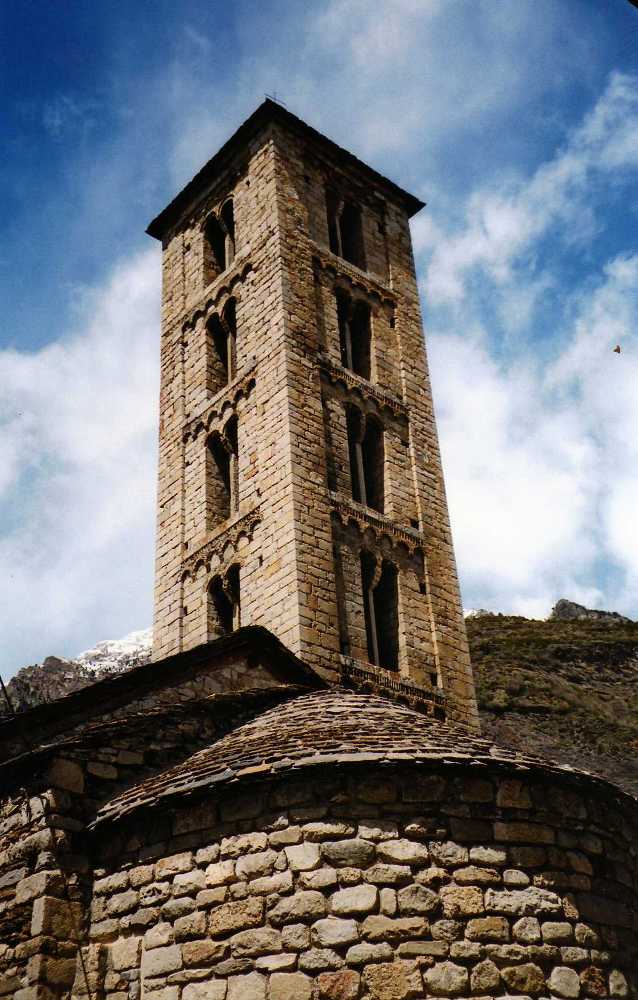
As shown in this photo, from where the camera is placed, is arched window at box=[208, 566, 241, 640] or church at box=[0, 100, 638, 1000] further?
arched window at box=[208, 566, 241, 640]

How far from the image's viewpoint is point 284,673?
1253 centimetres

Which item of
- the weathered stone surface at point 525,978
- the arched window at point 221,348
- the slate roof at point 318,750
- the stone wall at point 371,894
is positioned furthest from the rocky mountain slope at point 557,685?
the weathered stone surface at point 525,978

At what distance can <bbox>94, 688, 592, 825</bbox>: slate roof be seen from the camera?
8211 mm

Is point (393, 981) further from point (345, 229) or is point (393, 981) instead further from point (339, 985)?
point (345, 229)

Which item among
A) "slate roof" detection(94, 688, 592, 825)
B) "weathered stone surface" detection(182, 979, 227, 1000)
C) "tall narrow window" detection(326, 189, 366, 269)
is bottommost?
"weathered stone surface" detection(182, 979, 227, 1000)

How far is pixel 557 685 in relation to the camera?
38406 millimetres

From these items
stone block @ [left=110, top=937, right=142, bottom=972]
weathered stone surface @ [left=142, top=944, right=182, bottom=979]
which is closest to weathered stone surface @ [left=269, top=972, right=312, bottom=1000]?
weathered stone surface @ [left=142, top=944, right=182, bottom=979]

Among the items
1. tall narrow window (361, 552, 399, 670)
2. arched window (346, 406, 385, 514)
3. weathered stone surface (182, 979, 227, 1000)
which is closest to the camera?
weathered stone surface (182, 979, 227, 1000)

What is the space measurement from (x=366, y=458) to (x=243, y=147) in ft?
23.1

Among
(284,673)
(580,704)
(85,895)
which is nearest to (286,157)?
(284,673)

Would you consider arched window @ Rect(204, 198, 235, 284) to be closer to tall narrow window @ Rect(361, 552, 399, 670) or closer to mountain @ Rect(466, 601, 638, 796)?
tall narrow window @ Rect(361, 552, 399, 670)

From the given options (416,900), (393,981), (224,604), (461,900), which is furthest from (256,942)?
(224,604)

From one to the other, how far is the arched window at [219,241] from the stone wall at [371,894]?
44.1 ft

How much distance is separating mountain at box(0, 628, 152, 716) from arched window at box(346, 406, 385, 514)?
20.0 ft
